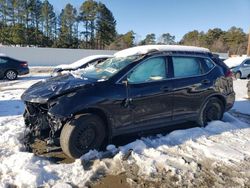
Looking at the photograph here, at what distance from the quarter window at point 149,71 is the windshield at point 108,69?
229mm

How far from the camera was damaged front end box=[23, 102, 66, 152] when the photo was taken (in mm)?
4797

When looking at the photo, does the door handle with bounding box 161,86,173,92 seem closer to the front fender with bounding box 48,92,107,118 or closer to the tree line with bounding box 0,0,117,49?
the front fender with bounding box 48,92,107,118

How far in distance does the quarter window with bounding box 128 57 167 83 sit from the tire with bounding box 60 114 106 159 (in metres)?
1.03

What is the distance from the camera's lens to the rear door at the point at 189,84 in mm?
5984

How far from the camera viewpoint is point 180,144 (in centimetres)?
552

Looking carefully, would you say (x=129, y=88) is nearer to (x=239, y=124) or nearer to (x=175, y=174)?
(x=175, y=174)

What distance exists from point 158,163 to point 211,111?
258cm

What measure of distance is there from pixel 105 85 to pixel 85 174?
5.03 ft

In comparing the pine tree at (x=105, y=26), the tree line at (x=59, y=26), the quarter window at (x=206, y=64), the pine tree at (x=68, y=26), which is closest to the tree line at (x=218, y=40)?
the tree line at (x=59, y=26)

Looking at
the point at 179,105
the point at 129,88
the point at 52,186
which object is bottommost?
the point at 52,186

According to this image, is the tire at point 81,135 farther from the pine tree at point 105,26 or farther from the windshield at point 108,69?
the pine tree at point 105,26

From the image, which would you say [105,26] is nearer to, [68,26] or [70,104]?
[68,26]

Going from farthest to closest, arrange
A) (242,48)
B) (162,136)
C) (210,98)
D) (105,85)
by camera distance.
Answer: (242,48) < (210,98) < (162,136) < (105,85)

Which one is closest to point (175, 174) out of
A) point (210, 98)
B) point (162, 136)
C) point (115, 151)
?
point (115, 151)
